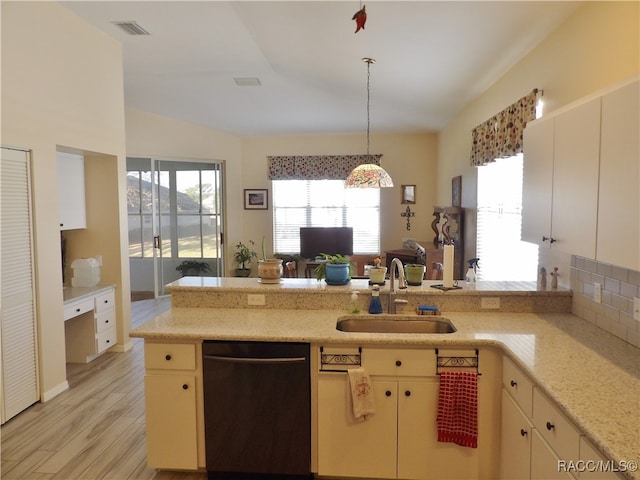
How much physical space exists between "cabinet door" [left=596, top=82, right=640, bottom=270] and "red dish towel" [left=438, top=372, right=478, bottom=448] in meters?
0.88

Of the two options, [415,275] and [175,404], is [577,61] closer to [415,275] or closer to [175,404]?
[415,275]

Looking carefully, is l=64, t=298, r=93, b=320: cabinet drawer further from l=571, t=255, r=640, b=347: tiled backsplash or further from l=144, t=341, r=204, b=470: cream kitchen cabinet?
l=571, t=255, r=640, b=347: tiled backsplash

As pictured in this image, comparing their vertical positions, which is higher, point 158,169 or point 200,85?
point 200,85

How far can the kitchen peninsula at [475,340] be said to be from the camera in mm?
1479

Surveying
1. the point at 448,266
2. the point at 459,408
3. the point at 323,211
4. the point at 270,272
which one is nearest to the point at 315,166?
the point at 323,211

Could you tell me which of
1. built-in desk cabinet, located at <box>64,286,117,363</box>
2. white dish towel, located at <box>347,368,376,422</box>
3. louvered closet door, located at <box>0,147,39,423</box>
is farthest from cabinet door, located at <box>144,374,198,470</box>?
built-in desk cabinet, located at <box>64,286,117,363</box>

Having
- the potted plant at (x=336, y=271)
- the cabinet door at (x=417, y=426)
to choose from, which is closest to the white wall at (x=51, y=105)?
the potted plant at (x=336, y=271)

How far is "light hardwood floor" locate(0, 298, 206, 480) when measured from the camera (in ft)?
7.93

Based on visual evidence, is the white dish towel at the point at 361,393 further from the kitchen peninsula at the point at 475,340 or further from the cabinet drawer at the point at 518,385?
the cabinet drawer at the point at 518,385

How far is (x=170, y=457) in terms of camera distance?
91.5 inches

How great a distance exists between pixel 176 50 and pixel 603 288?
13.1 ft

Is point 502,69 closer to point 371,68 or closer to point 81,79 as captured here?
point 371,68

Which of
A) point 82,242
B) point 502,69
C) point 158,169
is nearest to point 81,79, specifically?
point 82,242

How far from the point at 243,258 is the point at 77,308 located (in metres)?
3.77
